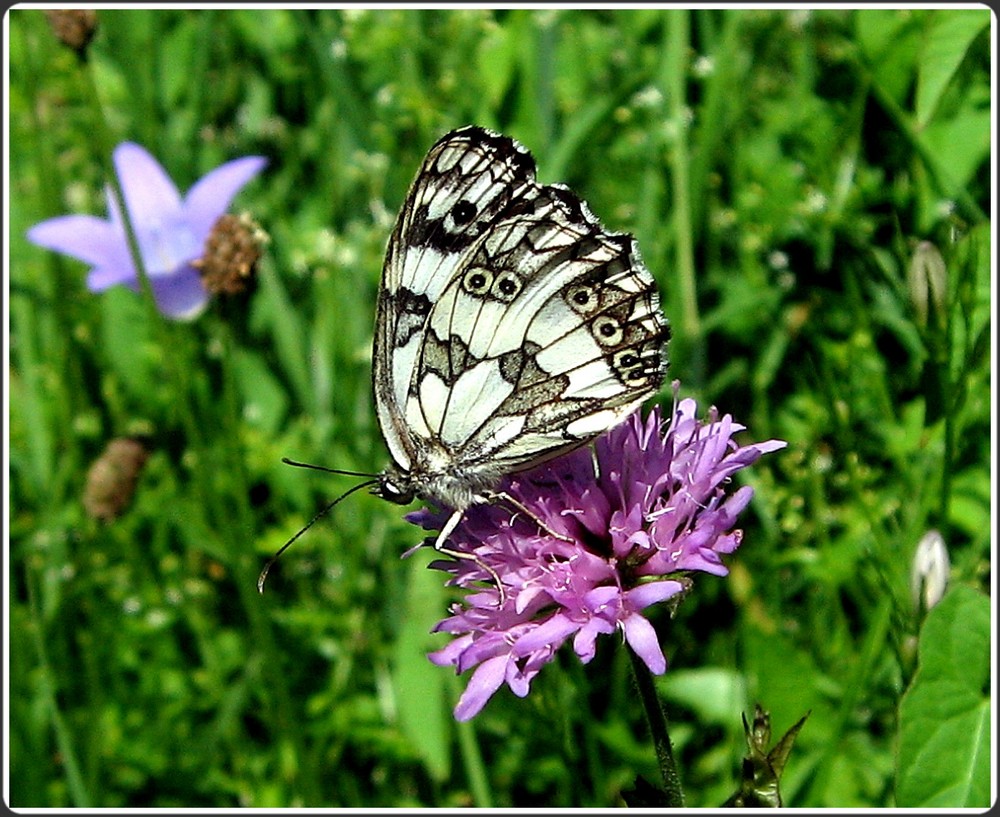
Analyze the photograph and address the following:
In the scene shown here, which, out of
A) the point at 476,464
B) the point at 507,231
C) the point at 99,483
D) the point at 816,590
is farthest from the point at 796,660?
the point at 99,483

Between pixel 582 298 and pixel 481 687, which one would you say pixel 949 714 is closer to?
pixel 481 687

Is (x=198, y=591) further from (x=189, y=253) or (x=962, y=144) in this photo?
(x=962, y=144)

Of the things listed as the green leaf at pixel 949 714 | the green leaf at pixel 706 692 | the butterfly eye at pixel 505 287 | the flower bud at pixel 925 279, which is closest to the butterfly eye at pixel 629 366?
the butterfly eye at pixel 505 287

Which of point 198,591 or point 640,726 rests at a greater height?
point 198,591

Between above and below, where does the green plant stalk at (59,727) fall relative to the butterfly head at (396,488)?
below

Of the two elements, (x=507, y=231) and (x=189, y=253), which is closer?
(x=507, y=231)

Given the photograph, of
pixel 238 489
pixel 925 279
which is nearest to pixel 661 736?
pixel 238 489

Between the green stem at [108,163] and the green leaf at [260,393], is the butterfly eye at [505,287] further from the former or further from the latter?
the green leaf at [260,393]
